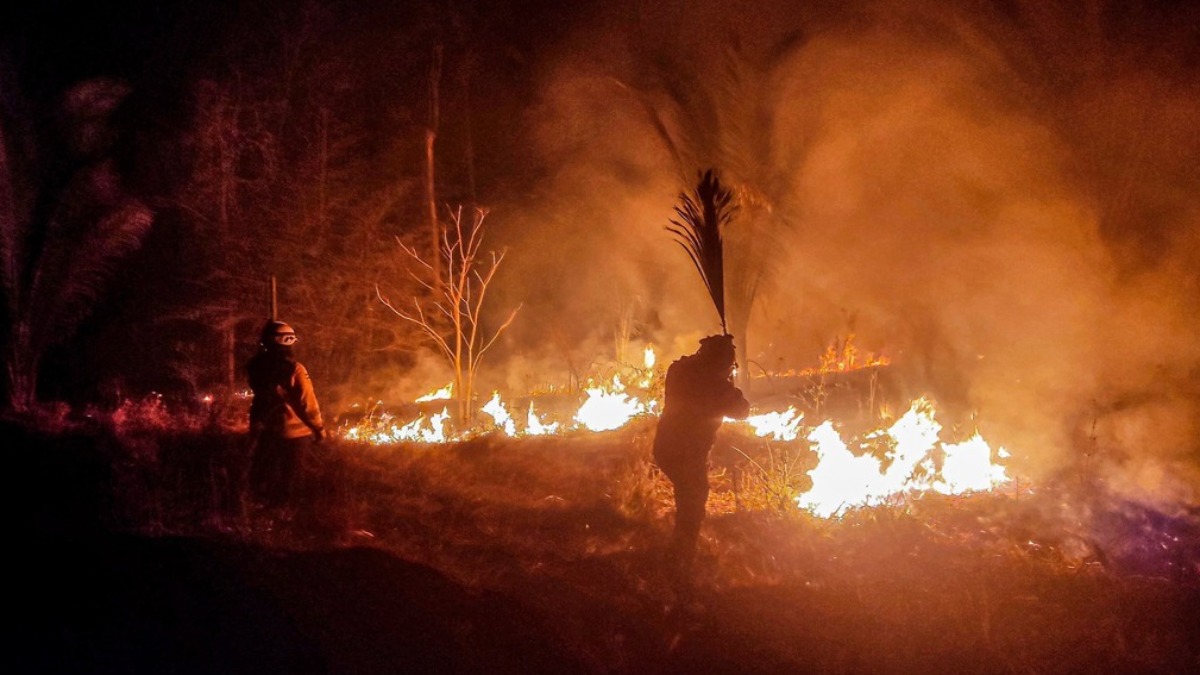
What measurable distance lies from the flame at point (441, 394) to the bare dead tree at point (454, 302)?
27 cm

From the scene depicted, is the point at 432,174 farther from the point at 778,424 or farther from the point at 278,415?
the point at 278,415

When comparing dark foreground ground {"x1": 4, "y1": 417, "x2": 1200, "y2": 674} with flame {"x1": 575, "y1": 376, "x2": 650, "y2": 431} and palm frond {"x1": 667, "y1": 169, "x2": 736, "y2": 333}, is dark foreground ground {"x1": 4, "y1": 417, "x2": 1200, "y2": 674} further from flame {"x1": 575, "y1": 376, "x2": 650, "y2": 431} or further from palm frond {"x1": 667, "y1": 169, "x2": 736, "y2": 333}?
flame {"x1": 575, "y1": 376, "x2": 650, "y2": 431}

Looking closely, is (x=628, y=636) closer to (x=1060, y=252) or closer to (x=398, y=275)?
(x=1060, y=252)

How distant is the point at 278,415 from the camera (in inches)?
278

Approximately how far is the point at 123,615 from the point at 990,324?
29.8ft

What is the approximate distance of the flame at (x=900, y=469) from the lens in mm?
7172

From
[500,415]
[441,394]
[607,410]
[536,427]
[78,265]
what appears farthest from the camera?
[441,394]

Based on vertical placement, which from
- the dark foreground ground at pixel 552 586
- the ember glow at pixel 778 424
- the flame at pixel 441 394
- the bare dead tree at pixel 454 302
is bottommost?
the dark foreground ground at pixel 552 586

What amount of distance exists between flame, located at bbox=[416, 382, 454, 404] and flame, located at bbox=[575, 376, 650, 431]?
10.3 ft

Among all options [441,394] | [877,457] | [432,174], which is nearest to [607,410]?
[877,457]

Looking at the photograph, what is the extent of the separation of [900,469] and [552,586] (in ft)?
11.0

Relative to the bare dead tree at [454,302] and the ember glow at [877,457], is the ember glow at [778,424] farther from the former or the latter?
the bare dead tree at [454,302]

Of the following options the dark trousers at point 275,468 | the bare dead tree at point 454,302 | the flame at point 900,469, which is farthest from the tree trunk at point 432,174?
the flame at point 900,469

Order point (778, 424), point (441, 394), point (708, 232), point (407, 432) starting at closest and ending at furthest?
1. point (708, 232)
2. point (778, 424)
3. point (407, 432)
4. point (441, 394)
